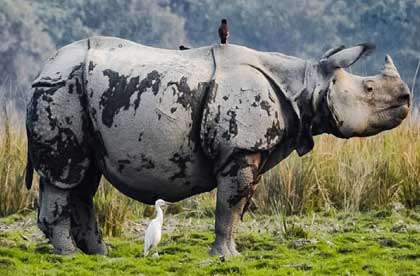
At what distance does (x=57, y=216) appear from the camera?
446 inches

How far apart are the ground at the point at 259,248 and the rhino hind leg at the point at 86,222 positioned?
0.16 meters

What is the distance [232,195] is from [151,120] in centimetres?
82

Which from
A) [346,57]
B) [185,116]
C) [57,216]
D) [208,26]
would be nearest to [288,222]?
[346,57]

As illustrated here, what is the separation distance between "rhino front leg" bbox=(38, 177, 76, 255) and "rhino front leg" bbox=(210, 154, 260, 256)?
1.10 meters

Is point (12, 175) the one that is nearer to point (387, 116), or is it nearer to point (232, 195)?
point (232, 195)

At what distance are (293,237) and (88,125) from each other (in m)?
2.16

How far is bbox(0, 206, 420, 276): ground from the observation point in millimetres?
10641

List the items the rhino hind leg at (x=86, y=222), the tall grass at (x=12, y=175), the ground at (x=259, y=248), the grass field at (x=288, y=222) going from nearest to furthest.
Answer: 1. the ground at (x=259, y=248)
2. the grass field at (x=288, y=222)
3. the rhino hind leg at (x=86, y=222)
4. the tall grass at (x=12, y=175)

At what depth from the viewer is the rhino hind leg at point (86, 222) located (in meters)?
11.7

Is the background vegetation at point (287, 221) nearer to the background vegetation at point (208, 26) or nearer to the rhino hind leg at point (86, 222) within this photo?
the rhino hind leg at point (86, 222)

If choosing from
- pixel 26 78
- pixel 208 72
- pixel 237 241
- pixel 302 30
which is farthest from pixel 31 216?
pixel 302 30

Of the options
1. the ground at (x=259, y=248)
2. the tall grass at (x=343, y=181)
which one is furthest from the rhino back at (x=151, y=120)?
the tall grass at (x=343, y=181)

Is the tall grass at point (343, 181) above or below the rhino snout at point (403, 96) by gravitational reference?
below

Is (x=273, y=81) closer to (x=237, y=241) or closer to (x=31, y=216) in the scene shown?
(x=237, y=241)
